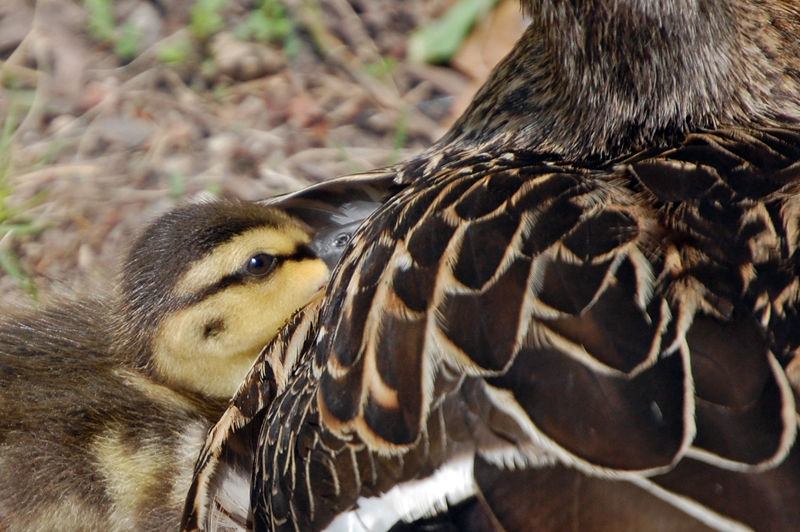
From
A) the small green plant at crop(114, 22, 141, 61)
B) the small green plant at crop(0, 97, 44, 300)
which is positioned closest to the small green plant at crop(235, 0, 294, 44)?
the small green plant at crop(114, 22, 141, 61)

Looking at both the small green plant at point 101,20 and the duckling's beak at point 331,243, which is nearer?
the duckling's beak at point 331,243

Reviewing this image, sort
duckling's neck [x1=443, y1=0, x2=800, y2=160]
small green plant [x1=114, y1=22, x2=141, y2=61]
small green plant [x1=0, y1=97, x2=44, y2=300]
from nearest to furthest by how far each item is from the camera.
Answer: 1. duckling's neck [x1=443, y1=0, x2=800, y2=160]
2. small green plant [x1=0, y1=97, x2=44, y2=300]
3. small green plant [x1=114, y1=22, x2=141, y2=61]

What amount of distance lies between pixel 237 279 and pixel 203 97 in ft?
4.15

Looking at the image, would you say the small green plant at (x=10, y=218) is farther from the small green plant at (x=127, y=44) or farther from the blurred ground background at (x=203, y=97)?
the small green plant at (x=127, y=44)

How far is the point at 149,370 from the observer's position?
1875mm

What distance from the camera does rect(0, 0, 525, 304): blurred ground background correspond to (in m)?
2.70

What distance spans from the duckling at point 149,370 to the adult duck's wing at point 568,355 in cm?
47

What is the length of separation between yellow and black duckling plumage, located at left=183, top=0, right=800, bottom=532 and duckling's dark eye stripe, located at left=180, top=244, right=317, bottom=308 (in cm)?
29

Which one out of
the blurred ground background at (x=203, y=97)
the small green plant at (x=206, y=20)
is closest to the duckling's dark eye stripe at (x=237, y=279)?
the blurred ground background at (x=203, y=97)

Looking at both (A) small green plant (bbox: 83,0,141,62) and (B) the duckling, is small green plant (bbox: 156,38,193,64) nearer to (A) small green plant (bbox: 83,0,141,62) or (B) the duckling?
(A) small green plant (bbox: 83,0,141,62)

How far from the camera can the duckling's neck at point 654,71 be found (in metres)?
1.30

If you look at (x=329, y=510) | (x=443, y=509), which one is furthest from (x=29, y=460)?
(x=443, y=509)

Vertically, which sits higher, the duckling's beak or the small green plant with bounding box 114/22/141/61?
the small green plant with bounding box 114/22/141/61

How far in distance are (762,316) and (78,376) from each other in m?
1.30
